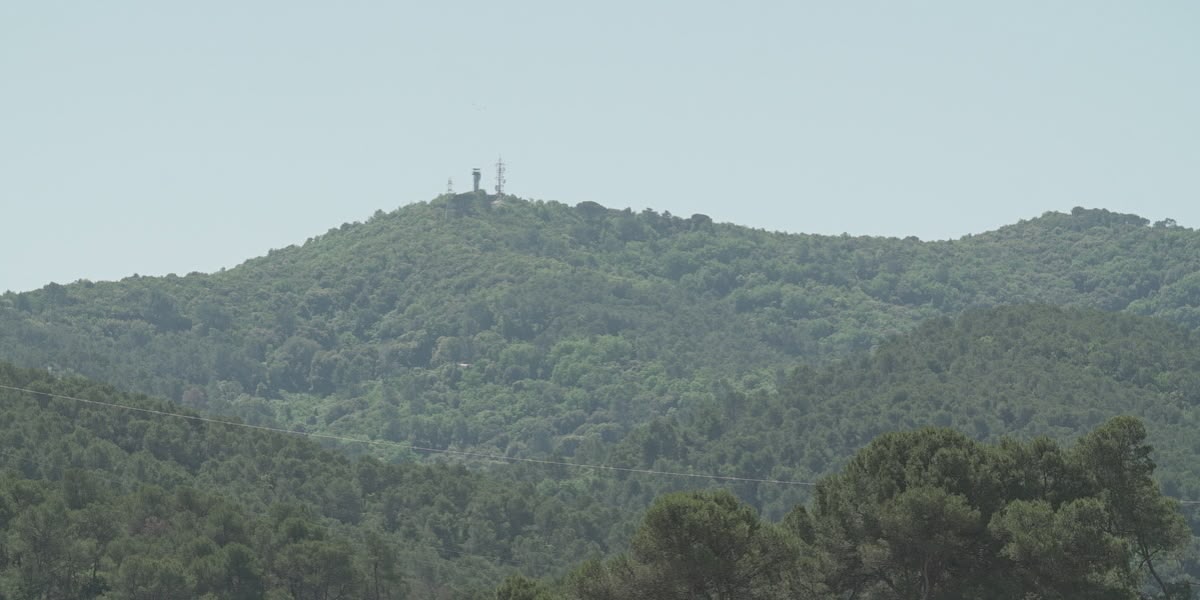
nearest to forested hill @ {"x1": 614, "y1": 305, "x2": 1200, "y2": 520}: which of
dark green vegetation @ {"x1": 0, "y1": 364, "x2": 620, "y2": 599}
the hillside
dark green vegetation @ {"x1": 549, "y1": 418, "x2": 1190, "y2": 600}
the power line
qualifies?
the hillside

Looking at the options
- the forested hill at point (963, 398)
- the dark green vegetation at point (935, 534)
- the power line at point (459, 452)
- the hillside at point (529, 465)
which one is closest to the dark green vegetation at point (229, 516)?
the hillside at point (529, 465)

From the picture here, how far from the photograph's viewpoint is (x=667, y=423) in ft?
512

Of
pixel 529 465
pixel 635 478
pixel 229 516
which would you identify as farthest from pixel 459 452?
pixel 229 516

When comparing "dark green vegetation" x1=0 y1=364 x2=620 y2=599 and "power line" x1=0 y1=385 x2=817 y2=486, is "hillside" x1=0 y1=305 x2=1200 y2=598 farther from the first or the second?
"power line" x1=0 y1=385 x2=817 y2=486

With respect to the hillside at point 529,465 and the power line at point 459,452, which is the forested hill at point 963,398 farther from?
the power line at point 459,452

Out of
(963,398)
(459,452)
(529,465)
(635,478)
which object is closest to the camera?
(635,478)

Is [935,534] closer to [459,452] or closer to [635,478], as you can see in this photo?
[635,478]

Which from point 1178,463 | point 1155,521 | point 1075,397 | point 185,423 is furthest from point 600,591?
point 1075,397

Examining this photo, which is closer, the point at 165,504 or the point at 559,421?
the point at 165,504

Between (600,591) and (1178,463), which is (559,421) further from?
(600,591)

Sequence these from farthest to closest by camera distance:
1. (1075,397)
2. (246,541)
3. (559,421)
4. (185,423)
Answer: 1. (559,421)
2. (1075,397)
3. (185,423)
4. (246,541)

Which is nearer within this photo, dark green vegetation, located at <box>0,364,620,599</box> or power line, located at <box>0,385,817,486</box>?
dark green vegetation, located at <box>0,364,620,599</box>

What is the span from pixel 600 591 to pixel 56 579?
29686 millimetres

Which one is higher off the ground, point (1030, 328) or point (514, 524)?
point (1030, 328)
